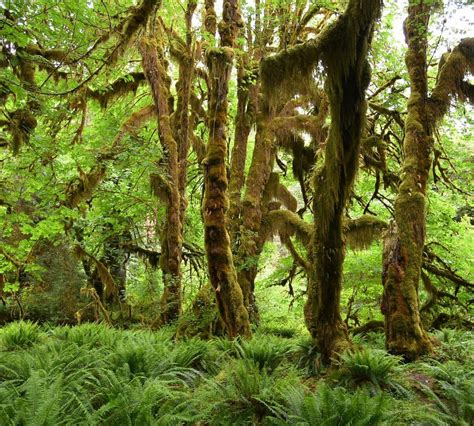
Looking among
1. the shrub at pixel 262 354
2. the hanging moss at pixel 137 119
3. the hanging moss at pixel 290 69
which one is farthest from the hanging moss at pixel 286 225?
the hanging moss at pixel 137 119

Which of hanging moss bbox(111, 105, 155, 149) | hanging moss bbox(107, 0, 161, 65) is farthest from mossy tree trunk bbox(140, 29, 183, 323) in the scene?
hanging moss bbox(107, 0, 161, 65)

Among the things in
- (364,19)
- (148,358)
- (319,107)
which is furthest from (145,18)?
(319,107)

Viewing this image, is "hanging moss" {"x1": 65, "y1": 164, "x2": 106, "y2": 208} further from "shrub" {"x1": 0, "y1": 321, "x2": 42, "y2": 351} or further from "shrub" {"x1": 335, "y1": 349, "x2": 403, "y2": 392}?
"shrub" {"x1": 335, "y1": 349, "x2": 403, "y2": 392}

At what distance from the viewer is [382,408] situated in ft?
11.2

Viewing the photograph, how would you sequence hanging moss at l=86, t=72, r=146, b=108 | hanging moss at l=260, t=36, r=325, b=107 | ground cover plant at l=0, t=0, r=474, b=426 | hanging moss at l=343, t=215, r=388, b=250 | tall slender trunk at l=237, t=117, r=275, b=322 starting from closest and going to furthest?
ground cover plant at l=0, t=0, r=474, b=426
hanging moss at l=260, t=36, r=325, b=107
hanging moss at l=343, t=215, r=388, b=250
tall slender trunk at l=237, t=117, r=275, b=322
hanging moss at l=86, t=72, r=146, b=108

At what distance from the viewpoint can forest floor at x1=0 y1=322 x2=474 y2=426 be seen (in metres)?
3.42

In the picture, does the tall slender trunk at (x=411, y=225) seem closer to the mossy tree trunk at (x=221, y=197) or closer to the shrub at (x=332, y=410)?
the mossy tree trunk at (x=221, y=197)

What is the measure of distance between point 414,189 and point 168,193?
536 cm

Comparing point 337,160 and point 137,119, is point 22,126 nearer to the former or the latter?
point 337,160

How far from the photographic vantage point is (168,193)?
9.59m

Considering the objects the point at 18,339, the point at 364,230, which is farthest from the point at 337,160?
the point at 18,339

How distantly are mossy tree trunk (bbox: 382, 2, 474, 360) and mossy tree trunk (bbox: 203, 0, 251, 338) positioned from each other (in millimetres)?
2417

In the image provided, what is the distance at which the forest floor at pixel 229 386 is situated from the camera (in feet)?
11.2

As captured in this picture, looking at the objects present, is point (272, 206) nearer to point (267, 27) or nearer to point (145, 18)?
point (267, 27)
